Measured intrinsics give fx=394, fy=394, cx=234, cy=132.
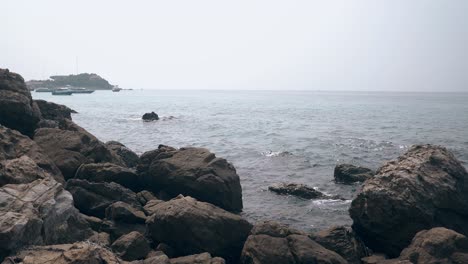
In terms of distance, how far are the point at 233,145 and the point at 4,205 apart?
92.0 feet

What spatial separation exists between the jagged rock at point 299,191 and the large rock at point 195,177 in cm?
343

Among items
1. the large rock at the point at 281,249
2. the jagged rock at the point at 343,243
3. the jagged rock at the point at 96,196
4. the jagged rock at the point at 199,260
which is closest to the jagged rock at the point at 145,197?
the jagged rock at the point at 96,196

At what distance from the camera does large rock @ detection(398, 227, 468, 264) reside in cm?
991

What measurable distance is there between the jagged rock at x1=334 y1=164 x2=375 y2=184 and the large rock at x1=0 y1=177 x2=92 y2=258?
1477 cm

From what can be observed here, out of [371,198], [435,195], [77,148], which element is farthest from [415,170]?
[77,148]

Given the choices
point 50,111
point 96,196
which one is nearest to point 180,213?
point 96,196

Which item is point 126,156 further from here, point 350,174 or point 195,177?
point 350,174

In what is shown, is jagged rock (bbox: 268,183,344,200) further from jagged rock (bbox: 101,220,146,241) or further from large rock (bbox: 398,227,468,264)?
jagged rock (bbox: 101,220,146,241)

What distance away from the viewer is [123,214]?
12.3 meters

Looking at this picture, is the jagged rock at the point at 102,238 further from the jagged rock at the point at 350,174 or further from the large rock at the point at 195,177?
the jagged rock at the point at 350,174

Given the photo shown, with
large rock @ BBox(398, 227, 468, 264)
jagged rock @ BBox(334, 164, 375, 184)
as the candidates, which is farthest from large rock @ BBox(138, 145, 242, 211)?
jagged rock @ BBox(334, 164, 375, 184)

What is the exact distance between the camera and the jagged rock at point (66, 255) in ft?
22.5

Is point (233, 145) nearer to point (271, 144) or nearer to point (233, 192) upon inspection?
point (271, 144)

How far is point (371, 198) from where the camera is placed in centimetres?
1271
